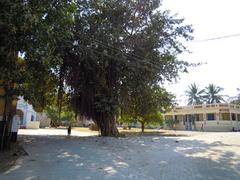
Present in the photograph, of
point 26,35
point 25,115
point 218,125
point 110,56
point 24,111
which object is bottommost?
point 218,125

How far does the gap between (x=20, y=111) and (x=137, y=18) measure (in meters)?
29.6

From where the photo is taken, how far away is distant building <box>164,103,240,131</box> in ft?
145

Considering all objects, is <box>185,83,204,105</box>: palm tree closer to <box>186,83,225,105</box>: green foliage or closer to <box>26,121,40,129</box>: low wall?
<box>186,83,225,105</box>: green foliage

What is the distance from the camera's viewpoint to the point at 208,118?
46.1m

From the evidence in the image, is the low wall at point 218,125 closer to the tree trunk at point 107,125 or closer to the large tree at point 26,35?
the tree trunk at point 107,125

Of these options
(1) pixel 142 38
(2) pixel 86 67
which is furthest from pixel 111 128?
(1) pixel 142 38

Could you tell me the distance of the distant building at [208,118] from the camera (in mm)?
44156

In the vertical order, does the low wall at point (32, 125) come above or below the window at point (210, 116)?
below

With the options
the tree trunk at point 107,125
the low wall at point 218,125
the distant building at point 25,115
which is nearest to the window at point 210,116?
the low wall at point 218,125

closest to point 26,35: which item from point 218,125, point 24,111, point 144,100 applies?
point 144,100

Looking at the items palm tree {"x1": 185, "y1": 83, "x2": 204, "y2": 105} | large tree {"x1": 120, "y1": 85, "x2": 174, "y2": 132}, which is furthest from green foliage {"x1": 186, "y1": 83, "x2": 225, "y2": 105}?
large tree {"x1": 120, "y1": 85, "x2": 174, "y2": 132}

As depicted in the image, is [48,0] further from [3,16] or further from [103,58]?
[103,58]

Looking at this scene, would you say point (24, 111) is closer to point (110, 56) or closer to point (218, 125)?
point (110, 56)

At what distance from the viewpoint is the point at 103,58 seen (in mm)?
16922
